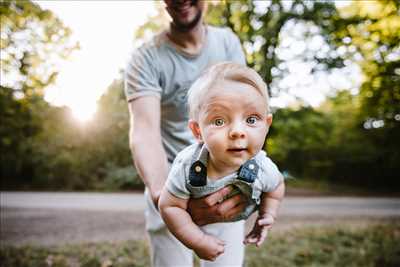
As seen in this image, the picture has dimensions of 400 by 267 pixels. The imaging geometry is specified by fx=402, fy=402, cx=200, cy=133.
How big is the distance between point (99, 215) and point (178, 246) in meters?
7.19

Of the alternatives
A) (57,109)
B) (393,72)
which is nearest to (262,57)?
(393,72)

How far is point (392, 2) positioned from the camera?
7773 millimetres

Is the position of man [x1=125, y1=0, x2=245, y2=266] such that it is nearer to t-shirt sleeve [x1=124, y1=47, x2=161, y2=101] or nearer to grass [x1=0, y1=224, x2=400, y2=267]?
t-shirt sleeve [x1=124, y1=47, x2=161, y2=101]

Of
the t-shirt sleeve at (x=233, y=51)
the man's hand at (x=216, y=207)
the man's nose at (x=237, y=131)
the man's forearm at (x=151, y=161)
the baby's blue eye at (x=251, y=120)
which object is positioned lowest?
the man's hand at (x=216, y=207)

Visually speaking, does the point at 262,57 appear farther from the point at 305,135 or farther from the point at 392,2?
the point at 305,135

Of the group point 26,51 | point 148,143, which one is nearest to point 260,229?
point 148,143

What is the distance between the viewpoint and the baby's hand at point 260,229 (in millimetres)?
1559

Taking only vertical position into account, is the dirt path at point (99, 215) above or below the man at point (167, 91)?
below

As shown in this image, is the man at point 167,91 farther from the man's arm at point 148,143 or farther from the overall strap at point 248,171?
the overall strap at point 248,171

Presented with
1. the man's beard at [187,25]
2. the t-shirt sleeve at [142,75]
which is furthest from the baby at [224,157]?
the man's beard at [187,25]

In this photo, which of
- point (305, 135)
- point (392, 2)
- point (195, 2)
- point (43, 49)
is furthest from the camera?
point (305, 135)

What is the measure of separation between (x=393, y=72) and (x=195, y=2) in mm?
7763

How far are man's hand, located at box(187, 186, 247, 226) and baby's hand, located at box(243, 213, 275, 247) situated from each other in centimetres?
9

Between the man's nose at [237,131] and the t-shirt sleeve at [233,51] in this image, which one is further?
the t-shirt sleeve at [233,51]
